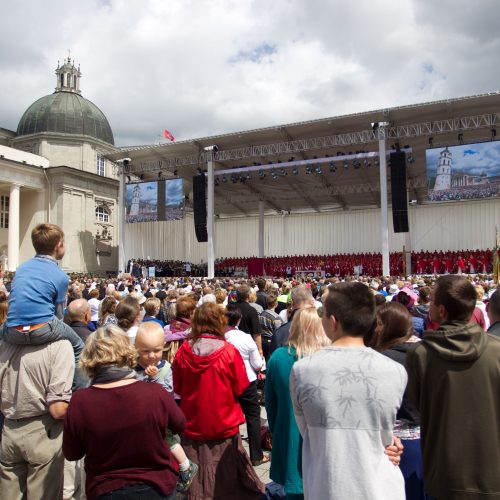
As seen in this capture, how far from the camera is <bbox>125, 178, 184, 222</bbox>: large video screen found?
2923 cm

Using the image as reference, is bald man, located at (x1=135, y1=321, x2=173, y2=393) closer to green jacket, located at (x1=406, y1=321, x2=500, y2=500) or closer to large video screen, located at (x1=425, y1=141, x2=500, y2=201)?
green jacket, located at (x1=406, y1=321, x2=500, y2=500)

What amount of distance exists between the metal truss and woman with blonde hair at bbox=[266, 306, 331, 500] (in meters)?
22.1

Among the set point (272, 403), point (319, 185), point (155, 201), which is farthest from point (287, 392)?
point (319, 185)

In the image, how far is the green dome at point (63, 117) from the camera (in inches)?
1487

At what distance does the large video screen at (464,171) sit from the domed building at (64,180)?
21194 millimetres

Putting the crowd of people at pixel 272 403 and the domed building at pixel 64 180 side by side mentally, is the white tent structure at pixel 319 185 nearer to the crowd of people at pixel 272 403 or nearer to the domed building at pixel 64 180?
the domed building at pixel 64 180

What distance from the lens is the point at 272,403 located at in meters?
3.04

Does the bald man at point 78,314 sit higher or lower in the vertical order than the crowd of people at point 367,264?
lower

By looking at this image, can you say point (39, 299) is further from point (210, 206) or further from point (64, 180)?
point (64, 180)

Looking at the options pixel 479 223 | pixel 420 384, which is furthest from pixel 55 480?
pixel 479 223

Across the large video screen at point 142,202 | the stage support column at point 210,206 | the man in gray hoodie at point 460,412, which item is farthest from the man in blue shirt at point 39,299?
the large video screen at point 142,202

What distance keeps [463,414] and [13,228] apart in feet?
113

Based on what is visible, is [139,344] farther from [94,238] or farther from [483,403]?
[94,238]

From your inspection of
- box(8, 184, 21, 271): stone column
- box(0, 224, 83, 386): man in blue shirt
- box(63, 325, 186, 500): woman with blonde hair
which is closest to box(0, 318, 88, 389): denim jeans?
box(0, 224, 83, 386): man in blue shirt
